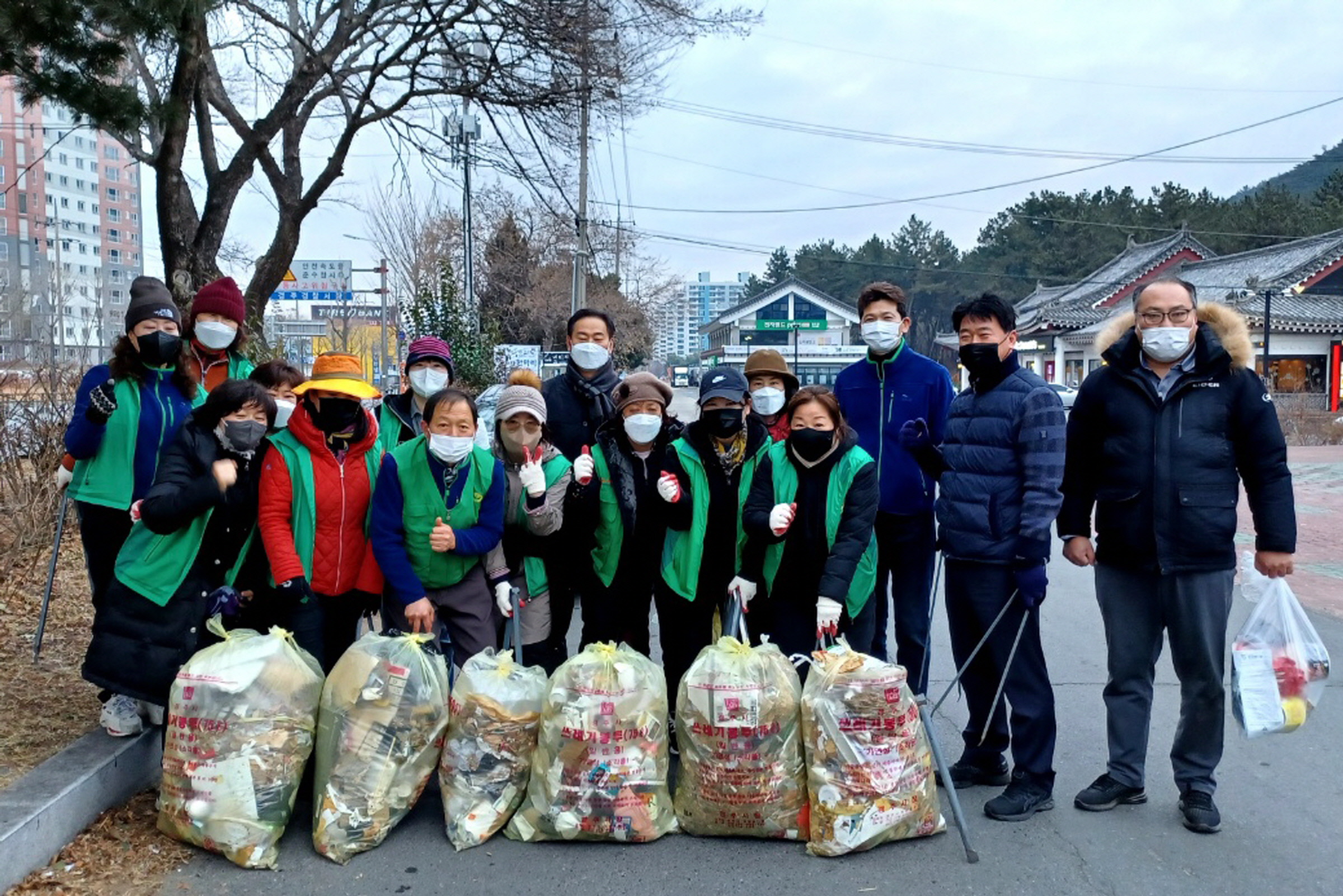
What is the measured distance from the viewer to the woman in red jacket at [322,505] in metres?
3.69

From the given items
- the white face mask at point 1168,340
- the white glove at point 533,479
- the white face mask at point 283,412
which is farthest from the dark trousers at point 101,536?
the white face mask at point 1168,340

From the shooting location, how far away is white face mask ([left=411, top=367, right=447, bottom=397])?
4.97 meters

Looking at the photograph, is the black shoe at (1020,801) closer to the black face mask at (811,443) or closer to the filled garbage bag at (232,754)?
the black face mask at (811,443)

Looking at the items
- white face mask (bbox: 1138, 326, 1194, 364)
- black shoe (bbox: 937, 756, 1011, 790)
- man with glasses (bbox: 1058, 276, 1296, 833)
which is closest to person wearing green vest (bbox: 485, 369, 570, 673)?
black shoe (bbox: 937, 756, 1011, 790)

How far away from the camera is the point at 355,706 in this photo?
3354 millimetres

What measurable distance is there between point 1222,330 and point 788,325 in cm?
5294

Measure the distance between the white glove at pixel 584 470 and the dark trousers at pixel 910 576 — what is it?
1.24 metres

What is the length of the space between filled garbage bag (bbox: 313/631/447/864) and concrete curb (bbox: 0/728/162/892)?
73 cm

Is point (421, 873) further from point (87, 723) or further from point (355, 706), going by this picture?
point (87, 723)

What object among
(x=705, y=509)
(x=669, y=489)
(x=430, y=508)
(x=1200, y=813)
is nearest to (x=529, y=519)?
(x=430, y=508)

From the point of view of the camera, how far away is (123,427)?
3.92 metres

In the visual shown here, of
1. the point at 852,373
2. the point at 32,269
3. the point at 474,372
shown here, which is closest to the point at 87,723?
the point at 852,373

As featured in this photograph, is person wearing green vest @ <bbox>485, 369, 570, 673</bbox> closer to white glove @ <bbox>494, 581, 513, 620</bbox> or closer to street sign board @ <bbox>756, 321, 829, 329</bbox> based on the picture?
white glove @ <bbox>494, 581, 513, 620</bbox>

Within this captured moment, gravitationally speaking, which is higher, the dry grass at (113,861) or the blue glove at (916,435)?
the blue glove at (916,435)
